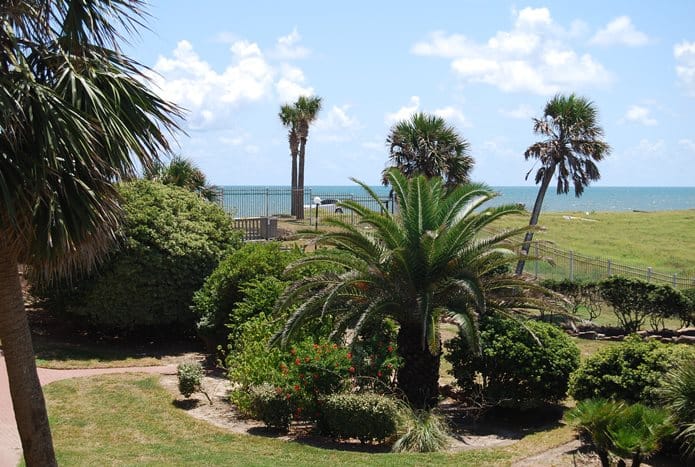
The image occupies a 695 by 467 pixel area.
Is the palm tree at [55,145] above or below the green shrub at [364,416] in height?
above

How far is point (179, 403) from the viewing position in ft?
45.3

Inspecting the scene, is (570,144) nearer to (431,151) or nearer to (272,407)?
(431,151)

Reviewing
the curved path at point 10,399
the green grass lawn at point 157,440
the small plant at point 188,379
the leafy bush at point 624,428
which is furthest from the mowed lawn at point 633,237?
the leafy bush at point 624,428

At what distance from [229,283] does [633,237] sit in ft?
129

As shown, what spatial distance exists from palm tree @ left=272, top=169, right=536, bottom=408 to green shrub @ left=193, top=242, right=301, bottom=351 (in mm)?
3035

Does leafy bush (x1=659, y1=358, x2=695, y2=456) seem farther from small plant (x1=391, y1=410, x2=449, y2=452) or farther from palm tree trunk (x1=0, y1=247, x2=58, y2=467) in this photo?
palm tree trunk (x1=0, y1=247, x2=58, y2=467)

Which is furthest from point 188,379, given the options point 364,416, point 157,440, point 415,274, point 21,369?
point 21,369

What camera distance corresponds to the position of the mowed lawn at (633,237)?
37.8 m

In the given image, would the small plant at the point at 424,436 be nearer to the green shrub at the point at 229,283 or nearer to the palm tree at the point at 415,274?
the palm tree at the point at 415,274

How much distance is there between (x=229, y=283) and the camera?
16469 mm

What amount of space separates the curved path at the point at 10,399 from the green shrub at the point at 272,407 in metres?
3.65

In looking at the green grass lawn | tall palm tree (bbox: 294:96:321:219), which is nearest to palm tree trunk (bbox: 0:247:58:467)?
the green grass lawn

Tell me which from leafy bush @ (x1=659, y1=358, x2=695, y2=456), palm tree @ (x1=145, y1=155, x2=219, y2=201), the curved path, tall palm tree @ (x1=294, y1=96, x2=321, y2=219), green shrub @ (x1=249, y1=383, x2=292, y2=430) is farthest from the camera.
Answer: tall palm tree @ (x1=294, y1=96, x2=321, y2=219)

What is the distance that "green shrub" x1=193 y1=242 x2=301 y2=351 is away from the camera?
16.4 metres
